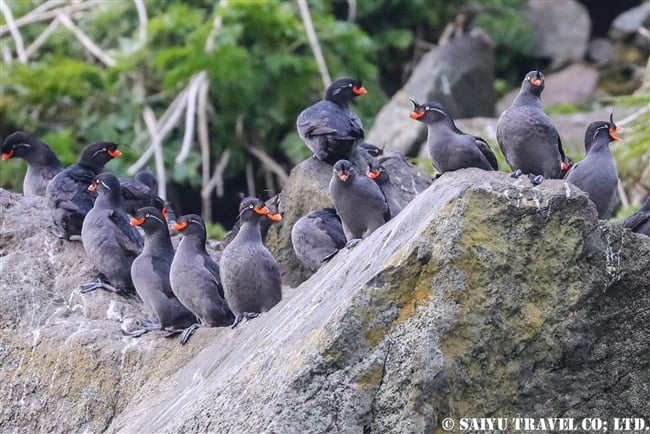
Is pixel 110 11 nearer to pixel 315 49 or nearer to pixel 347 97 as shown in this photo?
pixel 315 49

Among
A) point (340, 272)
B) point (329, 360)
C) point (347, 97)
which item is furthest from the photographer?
point (347, 97)

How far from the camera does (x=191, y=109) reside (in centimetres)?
1769

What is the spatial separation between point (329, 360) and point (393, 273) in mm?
593

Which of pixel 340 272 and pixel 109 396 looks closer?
pixel 340 272

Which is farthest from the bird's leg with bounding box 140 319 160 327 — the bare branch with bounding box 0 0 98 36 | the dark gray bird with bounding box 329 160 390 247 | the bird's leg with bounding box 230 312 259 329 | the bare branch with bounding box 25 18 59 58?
the bare branch with bounding box 0 0 98 36

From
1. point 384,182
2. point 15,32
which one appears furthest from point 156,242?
point 15,32

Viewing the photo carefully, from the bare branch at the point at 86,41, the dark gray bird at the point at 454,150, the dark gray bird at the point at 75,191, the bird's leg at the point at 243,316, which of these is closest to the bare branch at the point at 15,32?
the bare branch at the point at 86,41

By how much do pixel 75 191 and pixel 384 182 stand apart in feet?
8.90

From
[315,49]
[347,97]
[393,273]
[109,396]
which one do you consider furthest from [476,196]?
[315,49]

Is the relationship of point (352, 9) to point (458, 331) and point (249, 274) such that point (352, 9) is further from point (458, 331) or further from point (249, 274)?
point (458, 331)

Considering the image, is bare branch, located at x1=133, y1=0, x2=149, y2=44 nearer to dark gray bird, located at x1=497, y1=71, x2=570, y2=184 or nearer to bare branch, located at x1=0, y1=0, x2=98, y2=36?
bare branch, located at x1=0, y1=0, x2=98, y2=36

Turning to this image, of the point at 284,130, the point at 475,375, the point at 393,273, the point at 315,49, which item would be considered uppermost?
the point at 393,273

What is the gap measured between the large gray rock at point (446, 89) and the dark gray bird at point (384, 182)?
6.54 m

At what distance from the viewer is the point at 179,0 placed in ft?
64.0
